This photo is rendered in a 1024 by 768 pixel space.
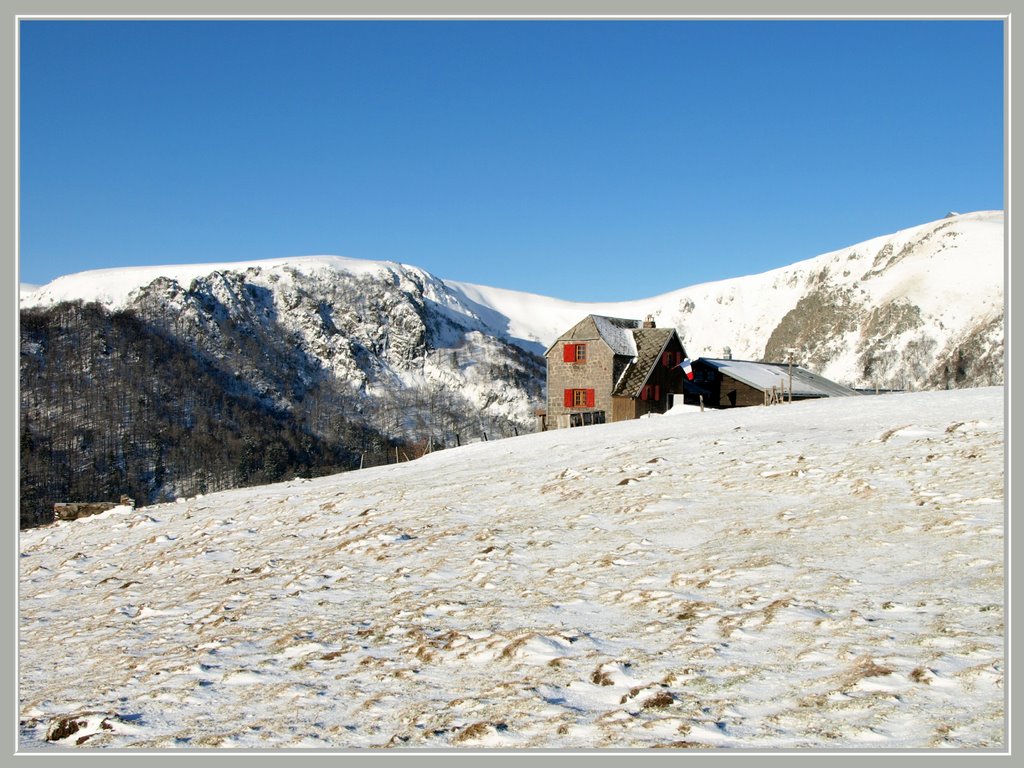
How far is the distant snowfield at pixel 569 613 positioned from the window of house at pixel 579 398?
39859 mm

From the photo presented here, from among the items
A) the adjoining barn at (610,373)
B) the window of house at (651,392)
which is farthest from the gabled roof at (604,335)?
the window of house at (651,392)

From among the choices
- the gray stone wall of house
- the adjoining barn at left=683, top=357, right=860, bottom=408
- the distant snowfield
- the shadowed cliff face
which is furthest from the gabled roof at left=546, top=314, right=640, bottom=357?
the shadowed cliff face

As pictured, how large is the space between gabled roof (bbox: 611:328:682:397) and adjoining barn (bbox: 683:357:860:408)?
325cm

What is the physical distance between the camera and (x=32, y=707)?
8953 millimetres

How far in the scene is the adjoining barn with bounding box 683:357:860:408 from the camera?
6131 cm

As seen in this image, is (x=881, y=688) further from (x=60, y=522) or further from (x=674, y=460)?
(x=60, y=522)

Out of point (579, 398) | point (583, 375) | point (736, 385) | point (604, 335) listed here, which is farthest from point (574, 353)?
point (736, 385)

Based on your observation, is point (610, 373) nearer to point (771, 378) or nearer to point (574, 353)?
point (574, 353)

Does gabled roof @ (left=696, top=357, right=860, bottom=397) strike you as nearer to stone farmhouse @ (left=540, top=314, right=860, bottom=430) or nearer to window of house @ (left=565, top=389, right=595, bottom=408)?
stone farmhouse @ (left=540, top=314, right=860, bottom=430)

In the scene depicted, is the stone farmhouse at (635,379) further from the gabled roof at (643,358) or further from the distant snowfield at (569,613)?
the distant snowfield at (569,613)

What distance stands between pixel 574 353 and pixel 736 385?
13.6 metres

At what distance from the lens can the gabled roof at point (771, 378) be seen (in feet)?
202

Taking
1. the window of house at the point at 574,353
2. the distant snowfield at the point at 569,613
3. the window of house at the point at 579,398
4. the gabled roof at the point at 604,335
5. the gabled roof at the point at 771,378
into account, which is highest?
the gabled roof at the point at 604,335
